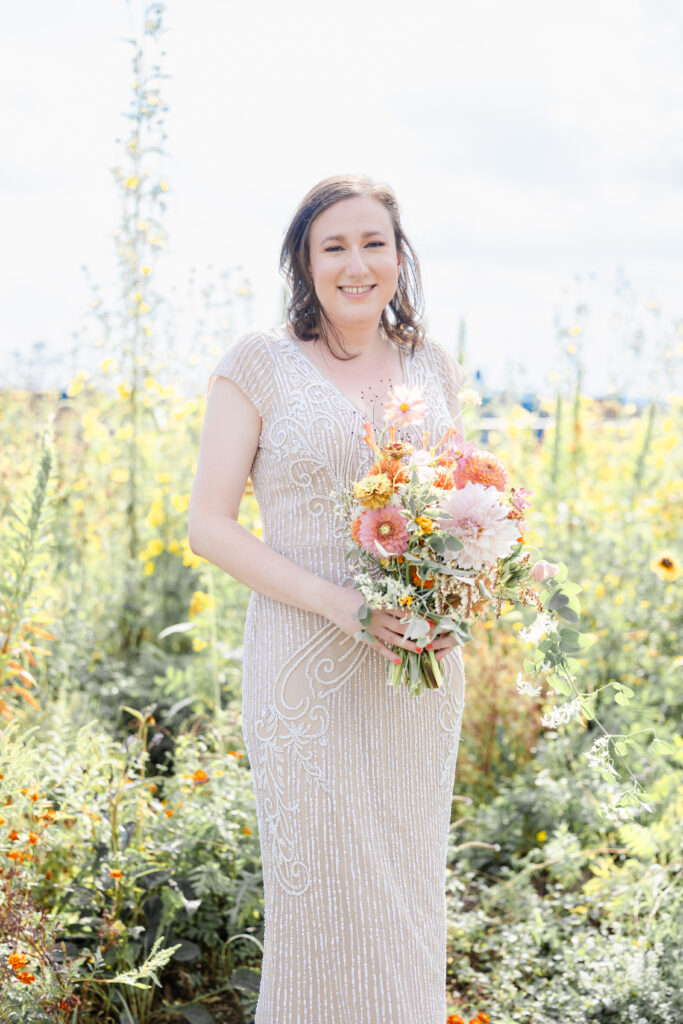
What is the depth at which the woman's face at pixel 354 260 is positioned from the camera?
2.12 metres

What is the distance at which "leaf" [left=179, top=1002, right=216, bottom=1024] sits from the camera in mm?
2268

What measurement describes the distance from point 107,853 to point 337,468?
1262 mm

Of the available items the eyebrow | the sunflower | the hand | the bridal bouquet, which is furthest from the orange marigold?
the sunflower

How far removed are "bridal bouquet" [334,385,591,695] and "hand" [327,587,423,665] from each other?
0.02 m

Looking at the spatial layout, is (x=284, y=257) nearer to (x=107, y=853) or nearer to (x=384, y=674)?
(x=384, y=674)

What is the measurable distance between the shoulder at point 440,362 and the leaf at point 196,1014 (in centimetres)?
165

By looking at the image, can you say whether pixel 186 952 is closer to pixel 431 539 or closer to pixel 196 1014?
pixel 196 1014

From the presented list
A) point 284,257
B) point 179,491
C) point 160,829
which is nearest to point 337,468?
point 284,257

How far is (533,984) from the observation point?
2697 mm

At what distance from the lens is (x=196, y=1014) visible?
7.51ft

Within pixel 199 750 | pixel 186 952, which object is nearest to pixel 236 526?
pixel 186 952

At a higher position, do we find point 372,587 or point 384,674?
point 372,587

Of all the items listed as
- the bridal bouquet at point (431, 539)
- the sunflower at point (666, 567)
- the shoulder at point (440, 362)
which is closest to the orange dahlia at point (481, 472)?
the bridal bouquet at point (431, 539)

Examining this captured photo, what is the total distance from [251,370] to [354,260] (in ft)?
1.11
